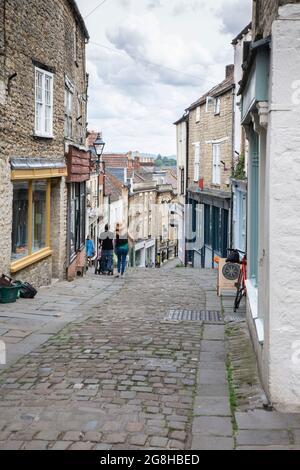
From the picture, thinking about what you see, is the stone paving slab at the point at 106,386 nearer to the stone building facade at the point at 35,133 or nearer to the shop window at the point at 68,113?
the stone building facade at the point at 35,133

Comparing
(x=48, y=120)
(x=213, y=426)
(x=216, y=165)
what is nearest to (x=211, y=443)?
(x=213, y=426)

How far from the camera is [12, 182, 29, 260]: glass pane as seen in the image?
1291cm

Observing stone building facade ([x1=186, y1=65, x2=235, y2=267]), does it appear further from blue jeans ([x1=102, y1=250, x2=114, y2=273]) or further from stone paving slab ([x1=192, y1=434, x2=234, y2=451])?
stone paving slab ([x1=192, y1=434, x2=234, y2=451])

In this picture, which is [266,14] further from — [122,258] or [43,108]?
[122,258]

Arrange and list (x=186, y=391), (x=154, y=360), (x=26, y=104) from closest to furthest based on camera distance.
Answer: (x=186, y=391) → (x=154, y=360) → (x=26, y=104)

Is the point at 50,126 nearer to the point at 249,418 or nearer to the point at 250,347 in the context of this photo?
the point at 250,347

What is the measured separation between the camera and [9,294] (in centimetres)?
1146

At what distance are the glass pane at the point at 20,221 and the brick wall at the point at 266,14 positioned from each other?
21.5 ft

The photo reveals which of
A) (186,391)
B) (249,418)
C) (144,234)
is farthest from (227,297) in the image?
(144,234)

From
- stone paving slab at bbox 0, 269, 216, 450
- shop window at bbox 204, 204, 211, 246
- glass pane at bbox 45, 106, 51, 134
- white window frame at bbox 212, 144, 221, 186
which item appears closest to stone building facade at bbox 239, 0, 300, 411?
stone paving slab at bbox 0, 269, 216, 450

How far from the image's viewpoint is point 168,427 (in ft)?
17.0

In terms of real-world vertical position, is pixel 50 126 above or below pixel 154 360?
above

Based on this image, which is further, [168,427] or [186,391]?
[186,391]
